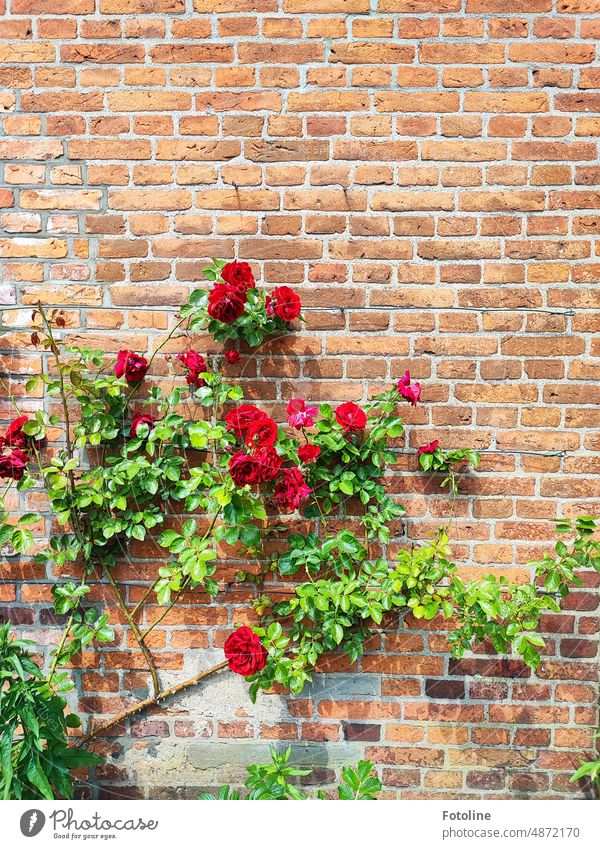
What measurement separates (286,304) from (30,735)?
135cm

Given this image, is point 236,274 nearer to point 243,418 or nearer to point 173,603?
point 243,418

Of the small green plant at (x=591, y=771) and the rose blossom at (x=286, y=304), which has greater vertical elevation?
the rose blossom at (x=286, y=304)

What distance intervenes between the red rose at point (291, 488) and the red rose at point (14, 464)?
0.74 metres

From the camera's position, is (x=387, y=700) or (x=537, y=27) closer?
(x=537, y=27)

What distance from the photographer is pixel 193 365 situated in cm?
177

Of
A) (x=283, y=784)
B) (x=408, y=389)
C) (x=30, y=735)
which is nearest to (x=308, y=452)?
(x=408, y=389)

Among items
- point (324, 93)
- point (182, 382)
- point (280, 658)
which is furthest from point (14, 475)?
point (324, 93)

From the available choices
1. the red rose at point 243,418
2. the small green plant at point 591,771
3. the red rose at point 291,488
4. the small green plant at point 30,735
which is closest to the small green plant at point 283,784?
the small green plant at point 30,735

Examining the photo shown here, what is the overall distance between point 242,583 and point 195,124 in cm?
138

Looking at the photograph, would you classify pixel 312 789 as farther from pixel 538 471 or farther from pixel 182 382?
pixel 182 382

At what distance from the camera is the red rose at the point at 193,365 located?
1772mm

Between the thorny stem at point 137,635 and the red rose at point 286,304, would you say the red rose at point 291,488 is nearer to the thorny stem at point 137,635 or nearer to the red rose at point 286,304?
the red rose at point 286,304

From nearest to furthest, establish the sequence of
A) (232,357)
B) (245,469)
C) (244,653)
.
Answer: (245,469), (244,653), (232,357)

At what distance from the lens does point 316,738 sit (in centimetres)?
191
